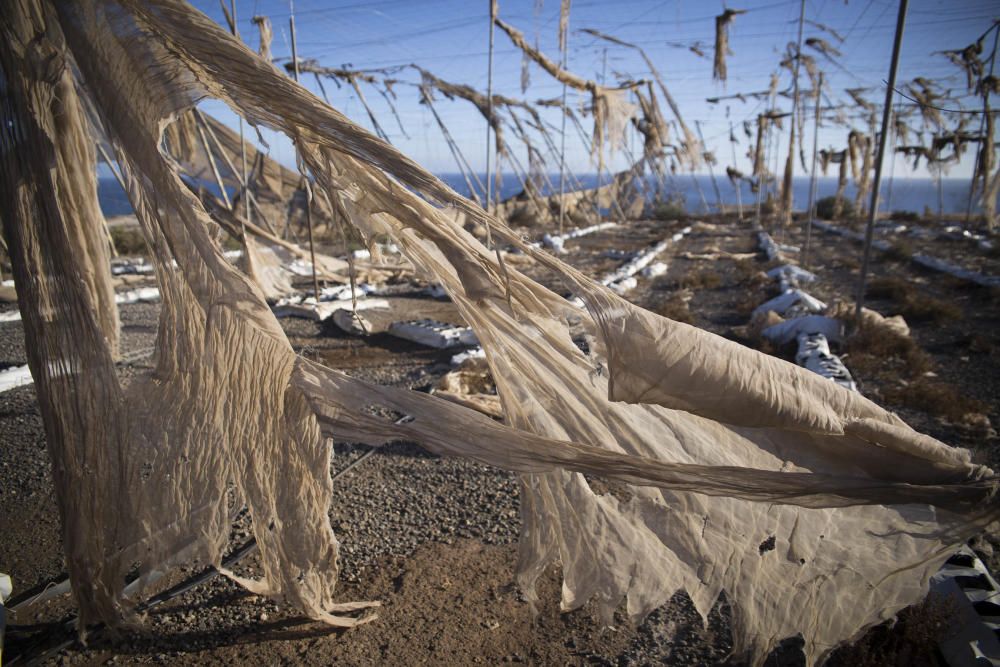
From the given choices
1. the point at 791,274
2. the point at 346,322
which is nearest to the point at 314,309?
the point at 346,322

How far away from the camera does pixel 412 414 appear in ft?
4.81

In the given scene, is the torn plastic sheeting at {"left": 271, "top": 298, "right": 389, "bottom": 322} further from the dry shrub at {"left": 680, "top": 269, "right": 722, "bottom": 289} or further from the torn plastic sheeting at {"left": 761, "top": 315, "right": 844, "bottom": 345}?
the dry shrub at {"left": 680, "top": 269, "right": 722, "bottom": 289}

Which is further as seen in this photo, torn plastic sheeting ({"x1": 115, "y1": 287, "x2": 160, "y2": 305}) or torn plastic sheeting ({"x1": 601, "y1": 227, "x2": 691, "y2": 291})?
torn plastic sheeting ({"x1": 601, "y1": 227, "x2": 691, "y2": 291})

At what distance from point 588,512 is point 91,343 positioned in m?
1.50

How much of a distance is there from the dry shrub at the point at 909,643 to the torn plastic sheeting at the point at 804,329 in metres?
4.87

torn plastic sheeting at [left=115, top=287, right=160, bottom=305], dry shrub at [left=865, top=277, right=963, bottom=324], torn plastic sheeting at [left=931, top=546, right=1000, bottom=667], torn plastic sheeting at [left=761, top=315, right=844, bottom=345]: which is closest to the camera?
torn plastic sheeting at [left=931, top=546, right=1000, bottom=667]

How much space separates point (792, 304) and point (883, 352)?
6.67 feet

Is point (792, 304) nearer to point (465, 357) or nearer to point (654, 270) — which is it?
point (654, 270)

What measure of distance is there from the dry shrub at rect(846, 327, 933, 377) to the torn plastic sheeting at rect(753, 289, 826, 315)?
4.76 ft

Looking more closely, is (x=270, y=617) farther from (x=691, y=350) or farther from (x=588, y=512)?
(x=691, y=350)

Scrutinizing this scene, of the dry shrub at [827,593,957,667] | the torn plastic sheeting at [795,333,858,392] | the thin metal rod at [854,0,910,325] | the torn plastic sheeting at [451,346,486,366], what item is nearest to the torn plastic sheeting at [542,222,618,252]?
the thin metal rod at [854,0,910,325]

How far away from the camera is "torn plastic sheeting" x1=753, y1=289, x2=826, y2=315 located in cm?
788

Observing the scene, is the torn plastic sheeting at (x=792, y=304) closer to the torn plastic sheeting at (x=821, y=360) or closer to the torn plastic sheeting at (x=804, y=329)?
the torn plastic sheeting at (x=804, y=329)

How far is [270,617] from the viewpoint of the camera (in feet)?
8.00
